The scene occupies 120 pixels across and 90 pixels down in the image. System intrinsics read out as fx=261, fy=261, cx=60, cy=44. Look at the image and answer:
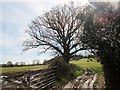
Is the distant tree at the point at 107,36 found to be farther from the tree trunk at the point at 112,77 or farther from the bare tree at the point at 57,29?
the bare tree at the point at 57,29

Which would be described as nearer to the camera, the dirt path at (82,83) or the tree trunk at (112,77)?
the tree trunk at (112,77)

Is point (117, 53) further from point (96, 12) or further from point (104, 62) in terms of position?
point (96, 12)

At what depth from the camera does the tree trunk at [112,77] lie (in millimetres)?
7629

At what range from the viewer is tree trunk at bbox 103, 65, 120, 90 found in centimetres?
763

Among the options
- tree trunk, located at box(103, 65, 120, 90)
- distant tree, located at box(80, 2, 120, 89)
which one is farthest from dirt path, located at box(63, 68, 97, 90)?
distant tree, located at box(80, 2, 120, 89)

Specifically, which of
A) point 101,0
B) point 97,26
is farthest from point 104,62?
point 101,0

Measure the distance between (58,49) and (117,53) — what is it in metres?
12.8

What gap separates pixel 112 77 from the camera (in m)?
7.73

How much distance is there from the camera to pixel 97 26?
7797 mm

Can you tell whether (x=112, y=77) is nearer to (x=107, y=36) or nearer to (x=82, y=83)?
(x=107, y=36)

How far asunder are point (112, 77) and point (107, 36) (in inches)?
48.2

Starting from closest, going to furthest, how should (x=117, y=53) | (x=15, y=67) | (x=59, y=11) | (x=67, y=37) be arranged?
(x=117, y=53) → (x=15, y=67) → (x=59, y=11) → (x=67, y=37)

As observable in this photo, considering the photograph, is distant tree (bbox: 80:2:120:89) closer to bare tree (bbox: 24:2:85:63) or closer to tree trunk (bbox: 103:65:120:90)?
tree trunk (bbox: 103:65:120:90)

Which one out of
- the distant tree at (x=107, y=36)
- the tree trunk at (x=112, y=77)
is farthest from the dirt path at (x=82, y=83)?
the distant tree at (x=107, y=36)
